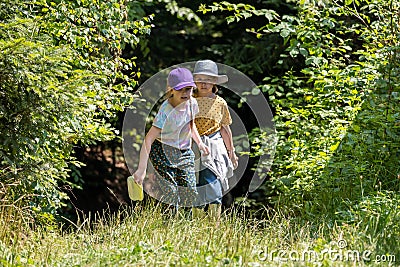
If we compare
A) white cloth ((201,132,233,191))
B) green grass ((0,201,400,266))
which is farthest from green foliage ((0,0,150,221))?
white cloth ((201,132,233,191))

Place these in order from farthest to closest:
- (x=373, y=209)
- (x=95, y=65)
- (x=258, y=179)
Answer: (x=258, y=179)
(x=95, y=65)
(x=373, y=209)

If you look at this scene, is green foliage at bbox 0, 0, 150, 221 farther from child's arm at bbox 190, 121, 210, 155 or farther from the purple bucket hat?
child's arm at bbox 190, 121, 210, 155

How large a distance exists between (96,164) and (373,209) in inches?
195

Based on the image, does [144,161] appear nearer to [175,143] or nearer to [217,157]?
[175,143]

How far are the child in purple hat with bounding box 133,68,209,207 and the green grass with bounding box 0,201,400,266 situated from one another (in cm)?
25

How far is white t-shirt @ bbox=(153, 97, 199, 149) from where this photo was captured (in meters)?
5.03

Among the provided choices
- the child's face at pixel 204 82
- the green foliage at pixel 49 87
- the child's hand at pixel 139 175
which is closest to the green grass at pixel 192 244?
the child's hand at pixel 139 175

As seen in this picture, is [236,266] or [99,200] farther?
[99,200]

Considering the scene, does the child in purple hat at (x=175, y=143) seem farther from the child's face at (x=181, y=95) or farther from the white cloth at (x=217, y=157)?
the white cloth at (x=217, y=157)


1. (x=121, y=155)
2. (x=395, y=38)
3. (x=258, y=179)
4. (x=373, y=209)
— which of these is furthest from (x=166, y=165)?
(x=121, y=155)

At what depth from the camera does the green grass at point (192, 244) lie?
396cm

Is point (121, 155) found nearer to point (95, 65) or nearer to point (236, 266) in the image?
point (95, 65)

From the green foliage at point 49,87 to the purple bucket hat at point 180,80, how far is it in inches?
22.0

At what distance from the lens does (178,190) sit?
206 inches
